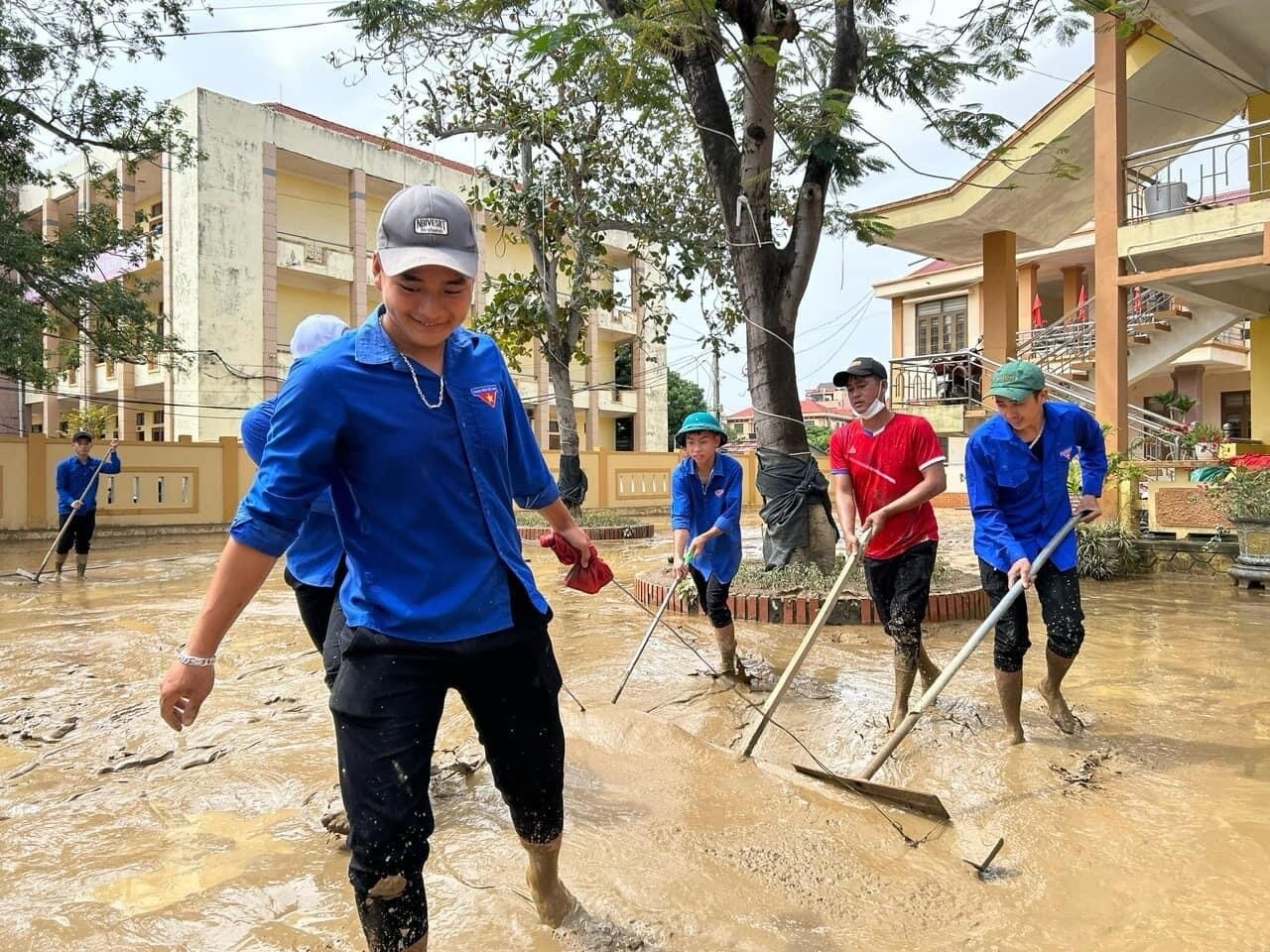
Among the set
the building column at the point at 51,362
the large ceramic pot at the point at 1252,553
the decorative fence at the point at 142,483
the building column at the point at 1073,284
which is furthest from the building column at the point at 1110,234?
the building column at the point at 51,362

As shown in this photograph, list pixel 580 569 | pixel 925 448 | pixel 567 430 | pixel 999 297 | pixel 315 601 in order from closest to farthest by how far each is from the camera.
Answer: pixel 580 569, pixel 315 601, pixel 925 448, pixel 999 297, pixel 567 430

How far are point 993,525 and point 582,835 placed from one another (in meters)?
2.20

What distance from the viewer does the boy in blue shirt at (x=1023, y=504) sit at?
3.77 m

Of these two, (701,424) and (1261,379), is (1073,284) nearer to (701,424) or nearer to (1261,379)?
(1261,379)

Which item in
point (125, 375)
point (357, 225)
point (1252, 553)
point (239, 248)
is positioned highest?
point (357, 225)

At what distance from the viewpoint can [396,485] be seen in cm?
180

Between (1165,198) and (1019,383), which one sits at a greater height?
(1165,198)

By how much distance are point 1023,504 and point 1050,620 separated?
52 centimetres

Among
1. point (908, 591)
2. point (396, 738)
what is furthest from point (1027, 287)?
point (396, 738)

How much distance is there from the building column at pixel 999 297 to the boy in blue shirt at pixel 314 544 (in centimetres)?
1252

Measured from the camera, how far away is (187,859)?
2.71m

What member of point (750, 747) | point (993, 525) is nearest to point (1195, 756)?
point (993, 525)

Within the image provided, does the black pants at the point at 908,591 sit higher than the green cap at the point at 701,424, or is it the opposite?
the green cap at the point at 701,424

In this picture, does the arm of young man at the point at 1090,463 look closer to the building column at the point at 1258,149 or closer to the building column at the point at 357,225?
the building column at the point at 1258,149
